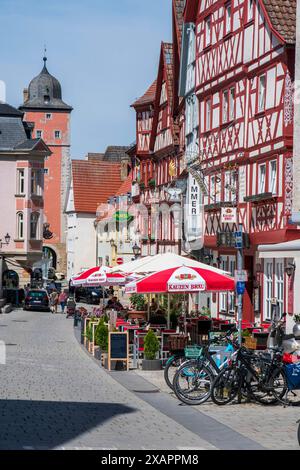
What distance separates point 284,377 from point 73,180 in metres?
75.7

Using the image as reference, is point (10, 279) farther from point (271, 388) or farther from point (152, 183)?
point (271, 388)

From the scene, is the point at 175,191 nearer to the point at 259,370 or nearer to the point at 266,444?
the point at 259,370

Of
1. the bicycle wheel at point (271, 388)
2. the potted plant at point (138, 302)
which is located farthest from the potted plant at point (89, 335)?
the bicycle wheel at point (271, 388)

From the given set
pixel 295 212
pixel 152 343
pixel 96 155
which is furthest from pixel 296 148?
pixel 96 155

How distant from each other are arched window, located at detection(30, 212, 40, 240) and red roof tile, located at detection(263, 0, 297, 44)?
141 ft

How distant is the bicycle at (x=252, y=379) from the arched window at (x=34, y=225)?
56.7 m

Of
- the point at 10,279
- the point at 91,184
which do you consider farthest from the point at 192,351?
the point at 91,184

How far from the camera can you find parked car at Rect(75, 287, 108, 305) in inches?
2628

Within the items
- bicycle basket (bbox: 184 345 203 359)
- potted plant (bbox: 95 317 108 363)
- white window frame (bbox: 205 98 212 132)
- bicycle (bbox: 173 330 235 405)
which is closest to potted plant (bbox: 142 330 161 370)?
potted plant (bbox: 95 317 108 363)

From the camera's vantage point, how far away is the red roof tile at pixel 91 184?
91.3 metres

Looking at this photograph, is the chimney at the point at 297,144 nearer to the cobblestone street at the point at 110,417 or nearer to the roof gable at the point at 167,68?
the cobblestone street at the point at 110,417

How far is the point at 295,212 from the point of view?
89.0ft

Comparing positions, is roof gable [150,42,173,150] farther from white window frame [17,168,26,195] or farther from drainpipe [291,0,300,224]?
drainpipe [291,0,300,224]

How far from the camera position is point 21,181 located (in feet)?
237
